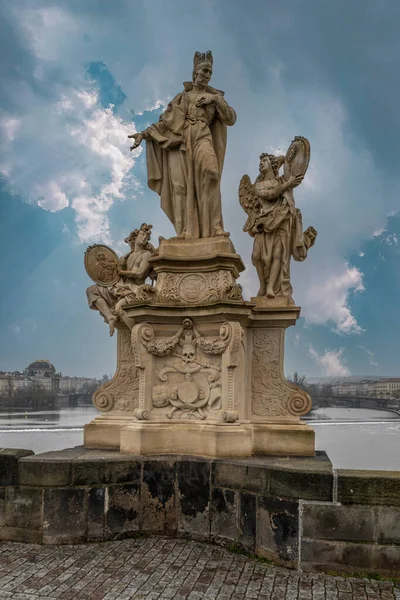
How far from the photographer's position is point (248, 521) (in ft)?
17.6

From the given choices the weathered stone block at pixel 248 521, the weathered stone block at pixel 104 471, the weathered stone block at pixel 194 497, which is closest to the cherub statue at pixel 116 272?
the weathered stone block at pixel 104 471

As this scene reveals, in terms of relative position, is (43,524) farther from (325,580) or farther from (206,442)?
(325,580)

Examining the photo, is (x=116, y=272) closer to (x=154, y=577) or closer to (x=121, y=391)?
(x=121, y=391)

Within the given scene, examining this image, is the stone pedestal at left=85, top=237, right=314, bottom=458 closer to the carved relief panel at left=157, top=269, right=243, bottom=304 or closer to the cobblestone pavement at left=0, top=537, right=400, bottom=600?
the carved relief panel at left=157, top=269, right=243, bottom=304

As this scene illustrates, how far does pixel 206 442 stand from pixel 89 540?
156 centimetres

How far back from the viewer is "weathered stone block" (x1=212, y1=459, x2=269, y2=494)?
536 cm

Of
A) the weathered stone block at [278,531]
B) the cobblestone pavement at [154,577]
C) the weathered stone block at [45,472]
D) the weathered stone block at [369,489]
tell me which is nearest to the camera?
the cobblestone pavement at [154,577]

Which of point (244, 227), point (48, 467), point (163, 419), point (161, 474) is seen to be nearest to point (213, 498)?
point (161, 474)

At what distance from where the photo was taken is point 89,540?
5570 millimetres

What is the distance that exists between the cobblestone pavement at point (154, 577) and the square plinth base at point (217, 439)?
106 cm

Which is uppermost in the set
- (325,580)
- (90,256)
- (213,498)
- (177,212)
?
(177,212)

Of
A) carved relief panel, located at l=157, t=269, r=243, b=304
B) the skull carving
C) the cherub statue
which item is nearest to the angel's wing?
carved relief panel, located at l=157, t=269, r=243, b=304

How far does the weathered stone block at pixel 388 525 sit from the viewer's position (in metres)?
4.81

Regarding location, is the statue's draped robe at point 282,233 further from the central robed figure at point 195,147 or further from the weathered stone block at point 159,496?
the weathered stone block at point 159,496
